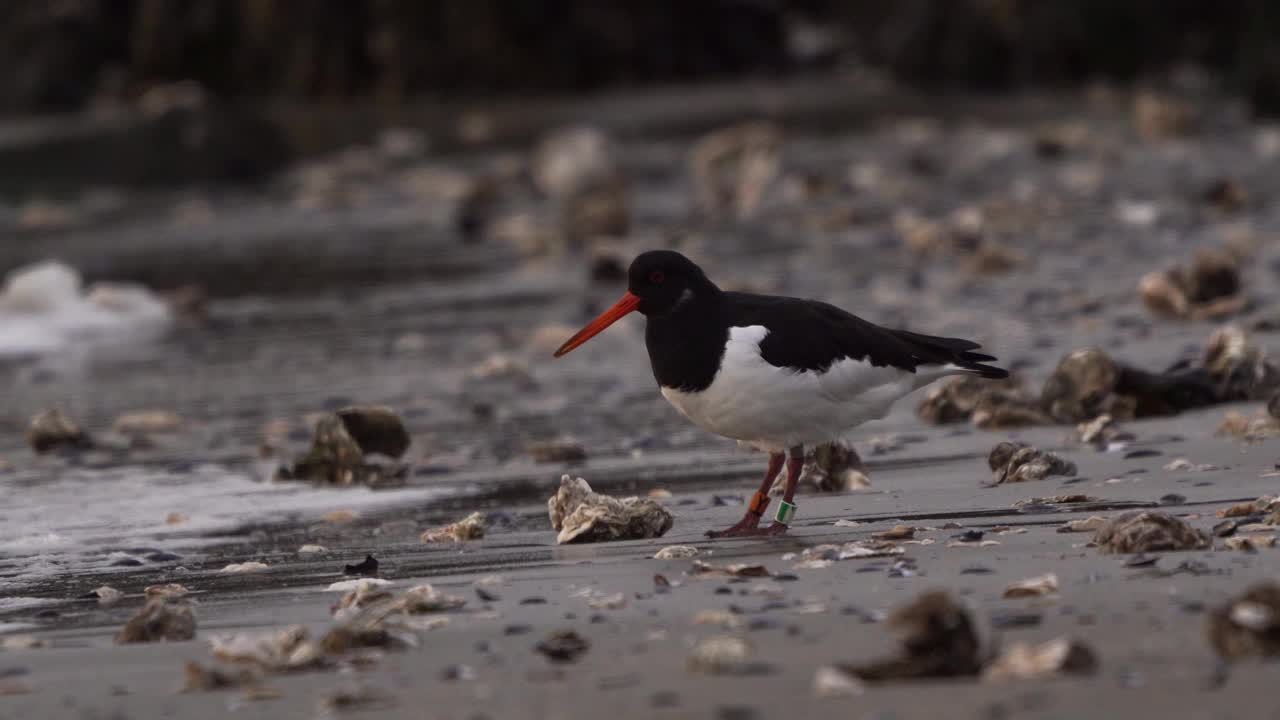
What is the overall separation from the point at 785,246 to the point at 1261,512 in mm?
8496

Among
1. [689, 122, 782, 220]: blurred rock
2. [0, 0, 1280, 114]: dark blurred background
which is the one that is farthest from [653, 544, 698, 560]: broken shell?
[0, 0, 1280, 114]: dark blurred background

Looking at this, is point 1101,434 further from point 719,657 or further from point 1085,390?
point 719,657

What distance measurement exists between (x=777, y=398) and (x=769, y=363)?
0.33ft

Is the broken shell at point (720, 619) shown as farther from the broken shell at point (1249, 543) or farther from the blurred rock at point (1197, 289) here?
the blurred rock at point (1197, 289)

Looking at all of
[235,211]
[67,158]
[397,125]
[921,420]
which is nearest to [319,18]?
[397,125]

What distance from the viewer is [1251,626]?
131 inches

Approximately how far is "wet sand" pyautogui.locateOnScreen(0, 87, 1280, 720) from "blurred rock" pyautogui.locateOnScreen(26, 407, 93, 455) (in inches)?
4.0

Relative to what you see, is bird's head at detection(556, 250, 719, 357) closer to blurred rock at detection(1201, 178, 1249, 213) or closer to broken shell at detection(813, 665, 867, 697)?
broken shell at detection(813, 665, 867, 697)

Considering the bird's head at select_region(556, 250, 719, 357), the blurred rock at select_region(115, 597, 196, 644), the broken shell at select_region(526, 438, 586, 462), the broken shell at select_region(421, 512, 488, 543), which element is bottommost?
the blurred rock at select_region(115, 597, 196, 644)

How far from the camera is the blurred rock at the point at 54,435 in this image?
7703mm

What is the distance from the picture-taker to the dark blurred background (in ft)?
83.8

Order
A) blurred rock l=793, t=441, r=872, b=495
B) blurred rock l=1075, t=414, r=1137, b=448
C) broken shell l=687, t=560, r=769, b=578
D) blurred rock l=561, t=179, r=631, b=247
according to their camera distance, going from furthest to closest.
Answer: blurred rock l=561, t=179, r=631, b=247, blurred rock l=1075, t=414, r=1137, b=448, blurred rock l=793, t=441, r=872, b=495, broken shell l=687, t=560, r=769, b=578

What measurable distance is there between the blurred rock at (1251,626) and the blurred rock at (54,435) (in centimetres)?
548

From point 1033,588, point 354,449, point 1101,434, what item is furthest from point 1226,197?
point 1033,588
